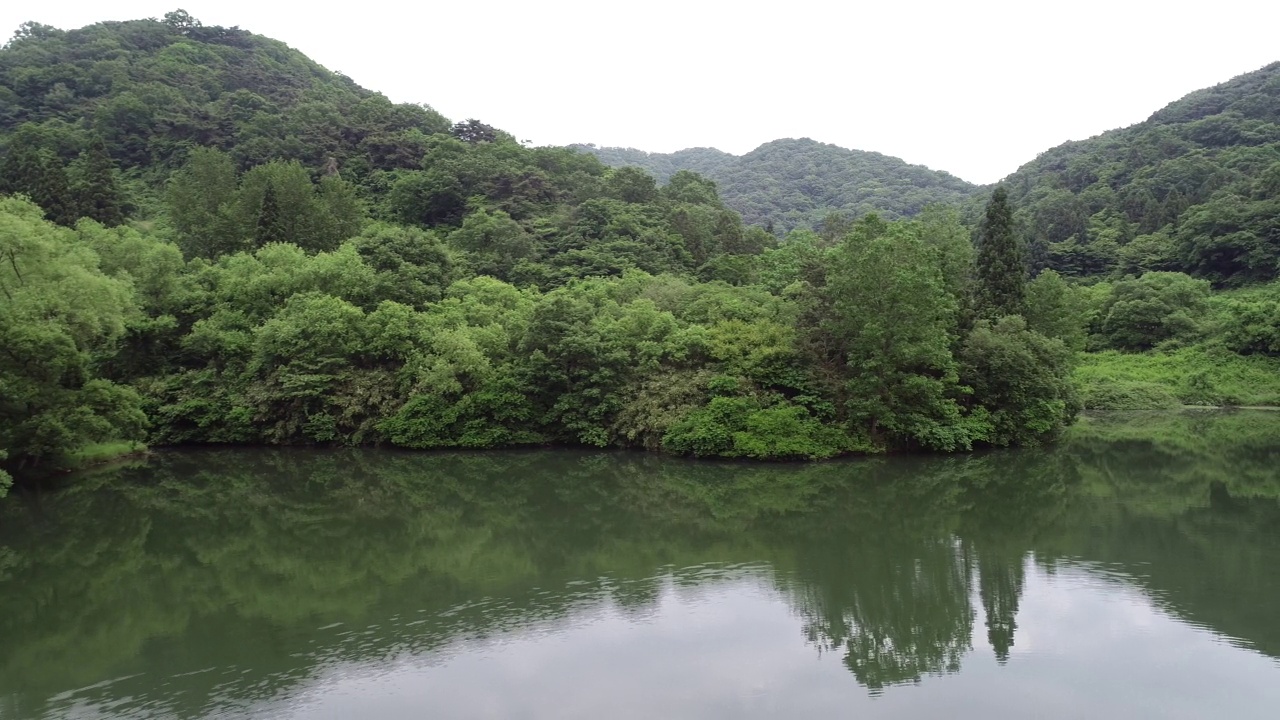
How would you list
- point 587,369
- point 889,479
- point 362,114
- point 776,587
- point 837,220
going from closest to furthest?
point 776,587 → point 889,479 → point 587,369 → point 837,220 → point 362,114

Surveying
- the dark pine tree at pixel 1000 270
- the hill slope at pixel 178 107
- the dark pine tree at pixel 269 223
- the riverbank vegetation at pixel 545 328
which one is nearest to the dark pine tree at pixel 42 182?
the riverbank vegetation at pixel 545 328

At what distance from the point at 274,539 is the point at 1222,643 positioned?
19421mm

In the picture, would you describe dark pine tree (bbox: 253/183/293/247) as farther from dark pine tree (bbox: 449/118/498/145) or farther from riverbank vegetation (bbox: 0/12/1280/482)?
dark pine tree (bbox: 449/118/498/145)

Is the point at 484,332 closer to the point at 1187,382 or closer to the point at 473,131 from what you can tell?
the point at 1187,382

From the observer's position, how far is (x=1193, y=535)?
1858 cm

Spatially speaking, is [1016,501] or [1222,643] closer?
[1222,643]

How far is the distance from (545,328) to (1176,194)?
205 ft

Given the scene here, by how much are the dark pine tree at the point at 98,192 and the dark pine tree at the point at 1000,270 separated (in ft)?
157

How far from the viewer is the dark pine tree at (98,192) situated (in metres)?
48.1

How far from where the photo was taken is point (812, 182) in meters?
126

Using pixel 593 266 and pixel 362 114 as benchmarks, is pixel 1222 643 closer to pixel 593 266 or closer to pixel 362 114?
pixel 593 266

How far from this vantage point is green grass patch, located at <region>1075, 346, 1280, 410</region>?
44.3 meters

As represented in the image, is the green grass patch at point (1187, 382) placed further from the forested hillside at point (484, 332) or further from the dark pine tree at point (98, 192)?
the dark pine tree at point (98, 192)

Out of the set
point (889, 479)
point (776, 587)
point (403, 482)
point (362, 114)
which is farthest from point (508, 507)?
point (362, 114)
